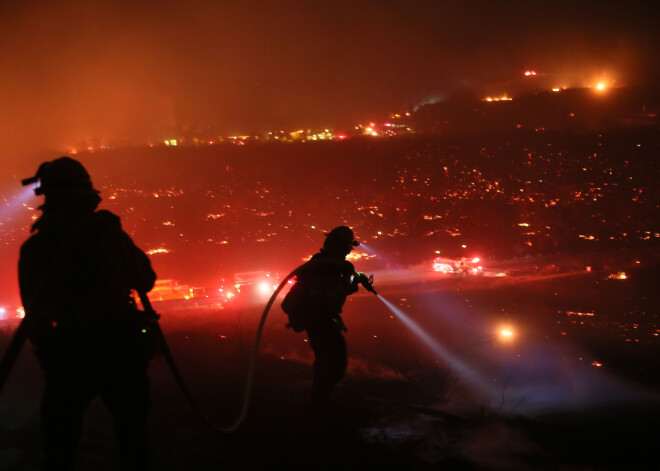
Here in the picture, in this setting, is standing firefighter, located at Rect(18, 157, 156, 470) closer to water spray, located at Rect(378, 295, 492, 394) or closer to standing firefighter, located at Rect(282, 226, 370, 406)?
standing firefighter, located at Rect(282, 226, 370, 406)

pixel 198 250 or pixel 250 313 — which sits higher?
pixel 198 250

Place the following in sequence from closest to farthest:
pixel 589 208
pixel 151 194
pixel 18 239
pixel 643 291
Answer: pixel 643 291 → pixel 589 208 → pixel 18 239 → pixel 151 194

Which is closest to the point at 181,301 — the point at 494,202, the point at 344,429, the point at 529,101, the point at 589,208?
the point at 344,429

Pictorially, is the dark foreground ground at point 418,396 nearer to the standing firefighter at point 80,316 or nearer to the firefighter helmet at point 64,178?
the standing firefighter at point 80,316

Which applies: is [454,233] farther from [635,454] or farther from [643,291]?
[635,454]

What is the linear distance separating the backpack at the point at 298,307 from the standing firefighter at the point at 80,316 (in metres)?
1.93

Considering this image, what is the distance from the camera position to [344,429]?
4090mm

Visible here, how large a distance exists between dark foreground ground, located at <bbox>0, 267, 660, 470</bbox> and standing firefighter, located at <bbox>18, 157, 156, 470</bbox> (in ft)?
4.18

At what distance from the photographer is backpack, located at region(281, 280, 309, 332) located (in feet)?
14.2

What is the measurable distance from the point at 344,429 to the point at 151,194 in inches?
705

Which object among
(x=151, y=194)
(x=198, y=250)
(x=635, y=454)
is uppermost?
(x=151, y=194)

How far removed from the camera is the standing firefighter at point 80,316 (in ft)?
7.64

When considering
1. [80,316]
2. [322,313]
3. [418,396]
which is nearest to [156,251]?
[418,396]

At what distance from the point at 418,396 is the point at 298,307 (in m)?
2.18
